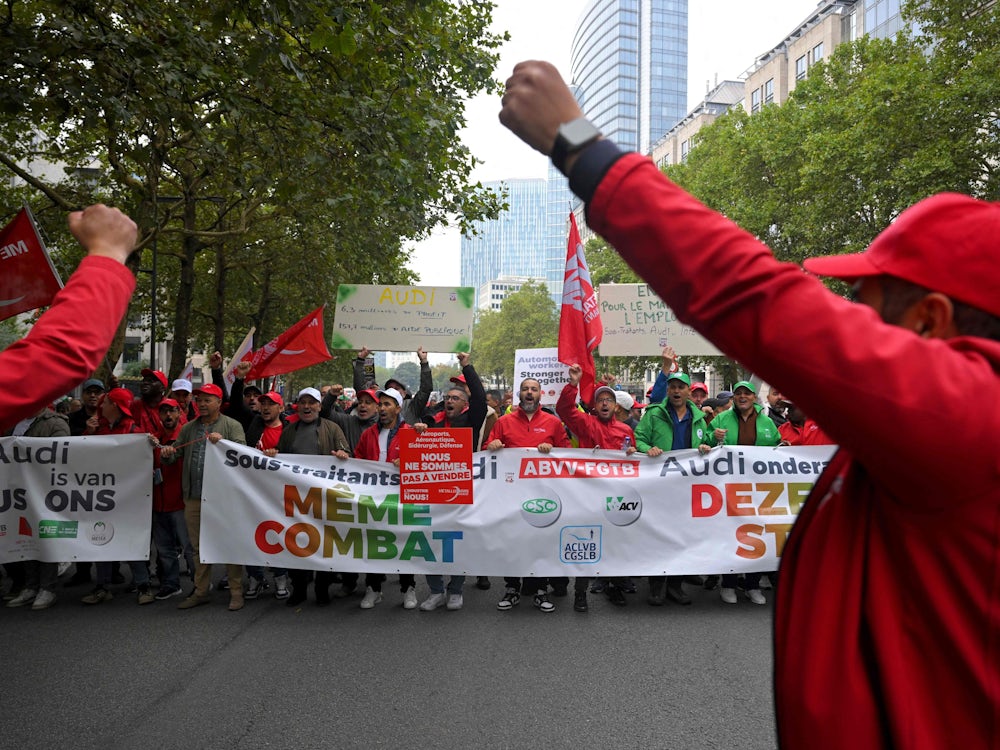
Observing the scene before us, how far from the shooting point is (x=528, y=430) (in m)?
7.44

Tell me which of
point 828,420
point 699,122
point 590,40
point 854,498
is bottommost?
point 854,498

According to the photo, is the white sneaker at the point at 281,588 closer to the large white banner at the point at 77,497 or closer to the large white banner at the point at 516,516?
the large white banner at the point at 516,516

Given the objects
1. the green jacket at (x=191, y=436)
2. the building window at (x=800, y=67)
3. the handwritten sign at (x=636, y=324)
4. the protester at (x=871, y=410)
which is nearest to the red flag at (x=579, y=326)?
the handwritten sign at (x=636, y=324)

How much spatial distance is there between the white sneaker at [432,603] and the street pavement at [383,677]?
4.2 inches

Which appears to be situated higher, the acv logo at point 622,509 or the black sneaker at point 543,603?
the acv logo at point 622,509

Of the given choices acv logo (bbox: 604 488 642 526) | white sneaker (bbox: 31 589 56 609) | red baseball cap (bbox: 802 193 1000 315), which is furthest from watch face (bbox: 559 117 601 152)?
white sneaker (bbox: 31 589 56 609)

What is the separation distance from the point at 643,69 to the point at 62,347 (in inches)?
6129

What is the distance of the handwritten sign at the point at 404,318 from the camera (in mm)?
9258

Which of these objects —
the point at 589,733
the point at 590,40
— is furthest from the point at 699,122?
the point at 590,40

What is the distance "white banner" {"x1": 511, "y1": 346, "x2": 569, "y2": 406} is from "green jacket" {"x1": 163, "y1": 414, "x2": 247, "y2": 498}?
9.25 ft

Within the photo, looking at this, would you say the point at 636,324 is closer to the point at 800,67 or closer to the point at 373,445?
the point at 373,445

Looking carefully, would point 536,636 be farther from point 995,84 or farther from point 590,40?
point 590,40

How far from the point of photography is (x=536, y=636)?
5977 mm

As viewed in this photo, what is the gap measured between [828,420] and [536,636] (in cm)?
547
